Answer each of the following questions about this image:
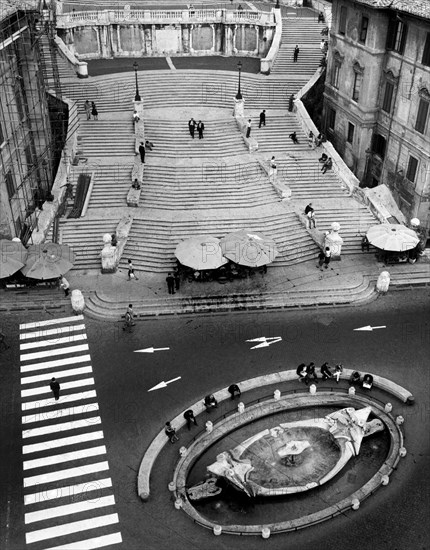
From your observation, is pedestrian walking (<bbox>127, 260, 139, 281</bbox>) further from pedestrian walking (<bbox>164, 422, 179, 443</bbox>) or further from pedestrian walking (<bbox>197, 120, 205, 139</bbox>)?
pedestrian walking (<bbox>197, 120, 205, 139</bbox>)

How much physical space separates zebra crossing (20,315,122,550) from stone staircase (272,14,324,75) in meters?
34.9

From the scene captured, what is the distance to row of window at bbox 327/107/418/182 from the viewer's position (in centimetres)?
4160

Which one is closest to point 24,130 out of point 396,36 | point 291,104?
point 291,104

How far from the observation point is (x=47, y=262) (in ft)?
112

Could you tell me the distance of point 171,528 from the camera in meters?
22.9

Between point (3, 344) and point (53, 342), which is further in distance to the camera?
point (53, 342)

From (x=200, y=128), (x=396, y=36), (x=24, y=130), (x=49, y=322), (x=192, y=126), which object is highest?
(x=396, y=36)

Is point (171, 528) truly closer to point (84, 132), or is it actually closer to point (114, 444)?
point (114, 444)

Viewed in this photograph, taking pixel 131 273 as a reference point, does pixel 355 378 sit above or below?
below

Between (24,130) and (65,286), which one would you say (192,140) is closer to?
(24,130)

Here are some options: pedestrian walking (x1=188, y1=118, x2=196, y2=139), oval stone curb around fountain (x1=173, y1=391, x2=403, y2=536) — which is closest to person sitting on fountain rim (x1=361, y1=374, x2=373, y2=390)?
oval stone curb around fountain (x1=173, y1=391, x2=403, y2=536)

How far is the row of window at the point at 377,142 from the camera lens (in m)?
41.6

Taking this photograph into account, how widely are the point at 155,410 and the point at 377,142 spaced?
A: 28504 millimetres

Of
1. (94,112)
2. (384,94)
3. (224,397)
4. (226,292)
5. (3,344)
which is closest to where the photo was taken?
(224,397)
